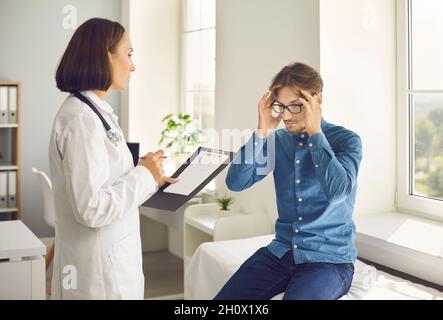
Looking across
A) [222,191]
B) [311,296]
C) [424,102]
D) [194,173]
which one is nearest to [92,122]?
[194,173]

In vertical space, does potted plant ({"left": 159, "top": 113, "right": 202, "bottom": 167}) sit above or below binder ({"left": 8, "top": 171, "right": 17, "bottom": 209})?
above

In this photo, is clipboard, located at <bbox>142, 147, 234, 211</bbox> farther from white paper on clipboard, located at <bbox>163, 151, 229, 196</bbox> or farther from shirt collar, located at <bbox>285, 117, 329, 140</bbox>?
shirt collar, located at <bbox>285, 117, 329, 140</bbox>

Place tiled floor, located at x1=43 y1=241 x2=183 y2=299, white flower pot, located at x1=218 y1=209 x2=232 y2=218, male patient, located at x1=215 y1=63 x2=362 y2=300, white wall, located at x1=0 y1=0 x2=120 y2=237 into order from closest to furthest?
male patient, located at x1=215 y1=63 x2=362 y2=300
white flower pot, located at x1=218 y1=209 x2=232 y2=218
tiled floor, located at x1=43 y1=241 x2=183 y2=299
white wall, located at x1=0 y1=0 x2=120 y2=237

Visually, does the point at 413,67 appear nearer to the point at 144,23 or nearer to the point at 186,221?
the point at 186,221

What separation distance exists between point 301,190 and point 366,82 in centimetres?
103

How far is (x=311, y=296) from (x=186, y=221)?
155cm

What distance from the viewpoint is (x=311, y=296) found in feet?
5.24

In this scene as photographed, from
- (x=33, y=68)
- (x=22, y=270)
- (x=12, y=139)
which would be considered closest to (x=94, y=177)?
(x=22, y=270)

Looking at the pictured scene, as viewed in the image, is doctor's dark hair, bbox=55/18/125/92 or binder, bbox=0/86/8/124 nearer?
doctor's dark hair, bbox=55/18/125/92

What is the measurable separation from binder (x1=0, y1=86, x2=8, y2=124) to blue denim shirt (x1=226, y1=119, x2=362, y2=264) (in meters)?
2.77

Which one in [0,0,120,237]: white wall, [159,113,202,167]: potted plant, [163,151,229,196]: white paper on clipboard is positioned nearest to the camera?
[163,151,229,196]: white paper on clipboard

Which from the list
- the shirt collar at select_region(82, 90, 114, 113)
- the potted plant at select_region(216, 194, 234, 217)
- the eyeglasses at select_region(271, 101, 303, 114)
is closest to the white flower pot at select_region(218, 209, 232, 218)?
the potted plant at select_region(216, 194, 234, 217)

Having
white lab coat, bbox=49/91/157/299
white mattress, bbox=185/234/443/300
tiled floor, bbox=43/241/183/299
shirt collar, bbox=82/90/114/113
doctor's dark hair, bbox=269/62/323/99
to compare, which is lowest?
tiled floor, bbox=43/241/183/299

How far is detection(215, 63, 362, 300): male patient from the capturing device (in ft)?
5.26
